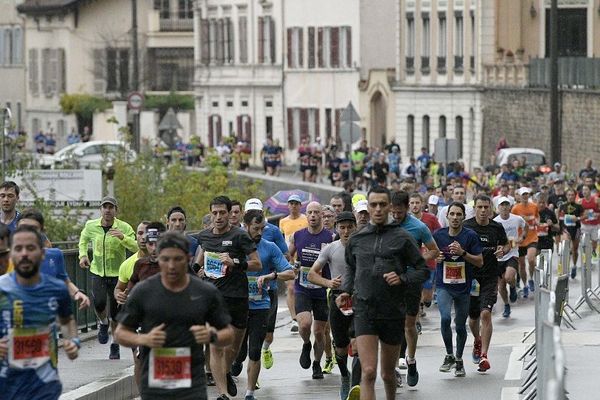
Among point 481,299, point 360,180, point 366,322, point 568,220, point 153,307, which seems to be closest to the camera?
point 153,307

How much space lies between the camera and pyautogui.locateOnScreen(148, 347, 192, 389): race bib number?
1294 centimetres

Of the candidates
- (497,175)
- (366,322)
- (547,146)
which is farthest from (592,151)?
(366,322)

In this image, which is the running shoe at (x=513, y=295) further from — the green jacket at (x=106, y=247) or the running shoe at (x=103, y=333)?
the green jacket at (x=106, y=247)

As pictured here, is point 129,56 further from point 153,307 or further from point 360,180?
point 153,307

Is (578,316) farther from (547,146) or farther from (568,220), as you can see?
(547,146)

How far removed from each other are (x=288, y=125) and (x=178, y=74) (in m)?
14.8

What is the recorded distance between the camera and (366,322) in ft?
53.0

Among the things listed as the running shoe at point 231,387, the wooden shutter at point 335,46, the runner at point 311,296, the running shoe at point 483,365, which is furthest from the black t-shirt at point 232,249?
the wooden shutter at point 335,46

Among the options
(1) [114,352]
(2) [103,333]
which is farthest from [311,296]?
(2) [103,333]

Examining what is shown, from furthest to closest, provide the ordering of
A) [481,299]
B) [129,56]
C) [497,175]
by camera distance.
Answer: [129,56]
[497,175]
[481,299]

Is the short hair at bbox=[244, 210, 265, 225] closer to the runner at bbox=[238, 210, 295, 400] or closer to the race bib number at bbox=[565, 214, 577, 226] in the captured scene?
the runner at bbox=[238, 210, 295, 400]

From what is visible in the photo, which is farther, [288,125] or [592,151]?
[288,125]

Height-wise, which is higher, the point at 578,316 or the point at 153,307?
the point at 153,307

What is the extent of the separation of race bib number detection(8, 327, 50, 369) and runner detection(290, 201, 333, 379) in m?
7.35
